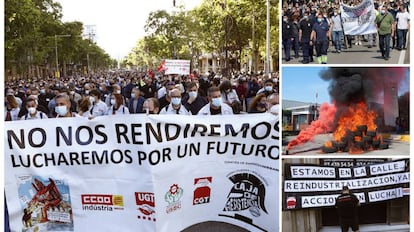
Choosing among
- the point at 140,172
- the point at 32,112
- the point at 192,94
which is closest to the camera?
the point at 140,172

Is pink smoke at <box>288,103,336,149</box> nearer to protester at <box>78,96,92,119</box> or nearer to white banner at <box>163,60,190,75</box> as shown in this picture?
white banner at <box>163,60,190,75</box>

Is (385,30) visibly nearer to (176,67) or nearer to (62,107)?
(176,67)

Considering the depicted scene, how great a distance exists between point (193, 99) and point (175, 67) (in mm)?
223

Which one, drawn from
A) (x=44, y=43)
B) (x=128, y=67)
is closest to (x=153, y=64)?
(x=128, y=67)

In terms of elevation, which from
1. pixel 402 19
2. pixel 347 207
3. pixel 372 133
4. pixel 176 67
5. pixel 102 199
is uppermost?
pixel 402 19

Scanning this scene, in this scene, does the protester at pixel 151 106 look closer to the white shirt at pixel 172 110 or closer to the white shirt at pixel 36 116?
the white shirt at pixel 172 110

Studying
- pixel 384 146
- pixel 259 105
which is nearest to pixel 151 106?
pixel 259 105

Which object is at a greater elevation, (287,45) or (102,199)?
(287,45)

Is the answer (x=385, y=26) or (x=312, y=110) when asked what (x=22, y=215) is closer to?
(x=312, y=110)

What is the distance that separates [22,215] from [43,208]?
0.41 feet

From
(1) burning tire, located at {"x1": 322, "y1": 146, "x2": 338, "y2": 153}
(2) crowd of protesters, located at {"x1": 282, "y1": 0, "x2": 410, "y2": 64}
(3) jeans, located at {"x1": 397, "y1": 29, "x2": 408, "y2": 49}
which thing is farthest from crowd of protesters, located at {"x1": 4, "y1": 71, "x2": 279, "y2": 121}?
(3) jeans, located at {"x1": 397, "y1": 29, "x2": 408, "y2": 49}

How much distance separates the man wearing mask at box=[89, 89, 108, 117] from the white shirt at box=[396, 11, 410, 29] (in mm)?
1797

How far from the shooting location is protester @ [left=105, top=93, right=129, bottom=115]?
→ 3338 mm

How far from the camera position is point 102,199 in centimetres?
325
